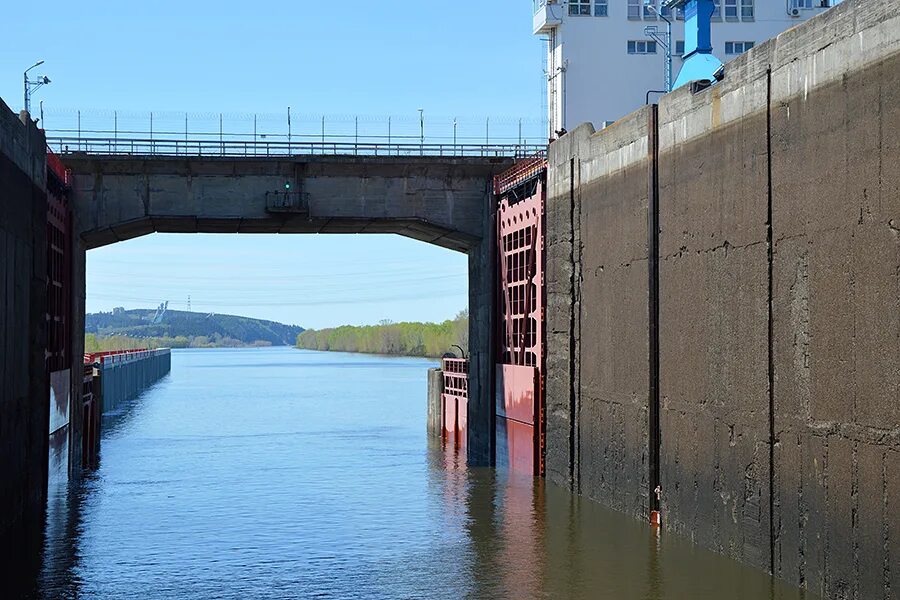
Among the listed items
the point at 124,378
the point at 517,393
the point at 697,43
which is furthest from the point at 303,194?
the point at 124,378

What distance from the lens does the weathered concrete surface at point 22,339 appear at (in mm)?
21062

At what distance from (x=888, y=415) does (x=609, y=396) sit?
424 inches

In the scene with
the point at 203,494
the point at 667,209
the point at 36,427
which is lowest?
the point at 203,494

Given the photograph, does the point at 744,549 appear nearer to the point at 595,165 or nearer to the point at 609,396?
the point at 609,396

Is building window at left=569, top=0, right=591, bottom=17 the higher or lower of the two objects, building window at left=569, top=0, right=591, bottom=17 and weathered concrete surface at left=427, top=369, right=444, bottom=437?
the higher

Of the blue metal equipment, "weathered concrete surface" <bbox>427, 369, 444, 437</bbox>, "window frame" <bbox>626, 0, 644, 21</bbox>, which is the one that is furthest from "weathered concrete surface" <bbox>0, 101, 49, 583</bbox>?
"window frame" <bbox>626, 0, 644, 21</bbox>

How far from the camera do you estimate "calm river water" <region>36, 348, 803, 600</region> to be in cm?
1792

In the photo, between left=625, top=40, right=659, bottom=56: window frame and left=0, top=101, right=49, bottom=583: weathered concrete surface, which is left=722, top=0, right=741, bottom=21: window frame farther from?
left=0, top=101, right=49, bottom=583: weathered concrete surface

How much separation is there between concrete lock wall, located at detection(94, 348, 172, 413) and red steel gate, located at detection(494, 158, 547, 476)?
571 inches

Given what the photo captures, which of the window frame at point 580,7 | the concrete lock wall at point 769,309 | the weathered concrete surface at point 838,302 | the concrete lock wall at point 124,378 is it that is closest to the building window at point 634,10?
the window frame at point 580,7

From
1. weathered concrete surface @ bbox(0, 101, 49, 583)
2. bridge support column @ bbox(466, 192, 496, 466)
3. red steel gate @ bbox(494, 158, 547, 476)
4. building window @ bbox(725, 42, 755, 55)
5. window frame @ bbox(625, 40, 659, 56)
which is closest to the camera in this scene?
weathered concrete surface @ bbox(0, 101, 49, 583)

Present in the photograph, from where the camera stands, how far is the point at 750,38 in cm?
6400

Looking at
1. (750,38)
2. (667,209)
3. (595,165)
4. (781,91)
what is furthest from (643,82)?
(781,91)

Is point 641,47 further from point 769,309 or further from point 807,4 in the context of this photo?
point 769,309
